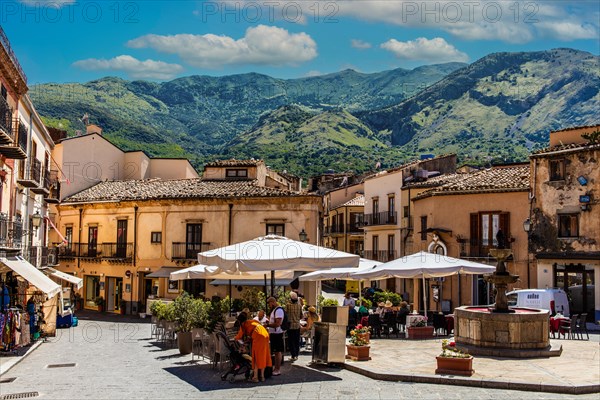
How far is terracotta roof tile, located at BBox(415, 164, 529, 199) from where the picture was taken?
122 ft

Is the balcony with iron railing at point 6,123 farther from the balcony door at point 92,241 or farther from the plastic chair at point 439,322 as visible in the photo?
the balcony door at point 92,241

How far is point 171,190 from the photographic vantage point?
132 feet

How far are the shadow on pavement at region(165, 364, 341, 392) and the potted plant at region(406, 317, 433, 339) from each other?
7.31 meters

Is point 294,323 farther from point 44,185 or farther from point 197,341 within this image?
point 44,185

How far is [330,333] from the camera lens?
15.6 m

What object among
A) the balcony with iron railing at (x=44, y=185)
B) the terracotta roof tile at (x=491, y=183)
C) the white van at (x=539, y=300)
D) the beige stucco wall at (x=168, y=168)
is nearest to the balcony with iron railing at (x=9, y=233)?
the balcony with iron railing at (x=44, y=185)

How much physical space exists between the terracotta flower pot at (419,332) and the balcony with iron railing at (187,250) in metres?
17.5

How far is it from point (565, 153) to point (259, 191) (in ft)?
52.6

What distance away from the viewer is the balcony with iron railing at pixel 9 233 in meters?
22.8

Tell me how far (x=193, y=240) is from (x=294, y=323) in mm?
21757

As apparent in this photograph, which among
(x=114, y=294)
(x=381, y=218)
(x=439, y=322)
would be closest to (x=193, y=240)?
(x=114, y=294)

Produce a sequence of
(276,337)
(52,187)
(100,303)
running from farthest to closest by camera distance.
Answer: (100,303)
(52,187)
(276,337)

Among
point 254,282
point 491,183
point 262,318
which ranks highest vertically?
point 491,183

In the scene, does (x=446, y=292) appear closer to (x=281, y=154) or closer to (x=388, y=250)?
(x=388, y=250)
